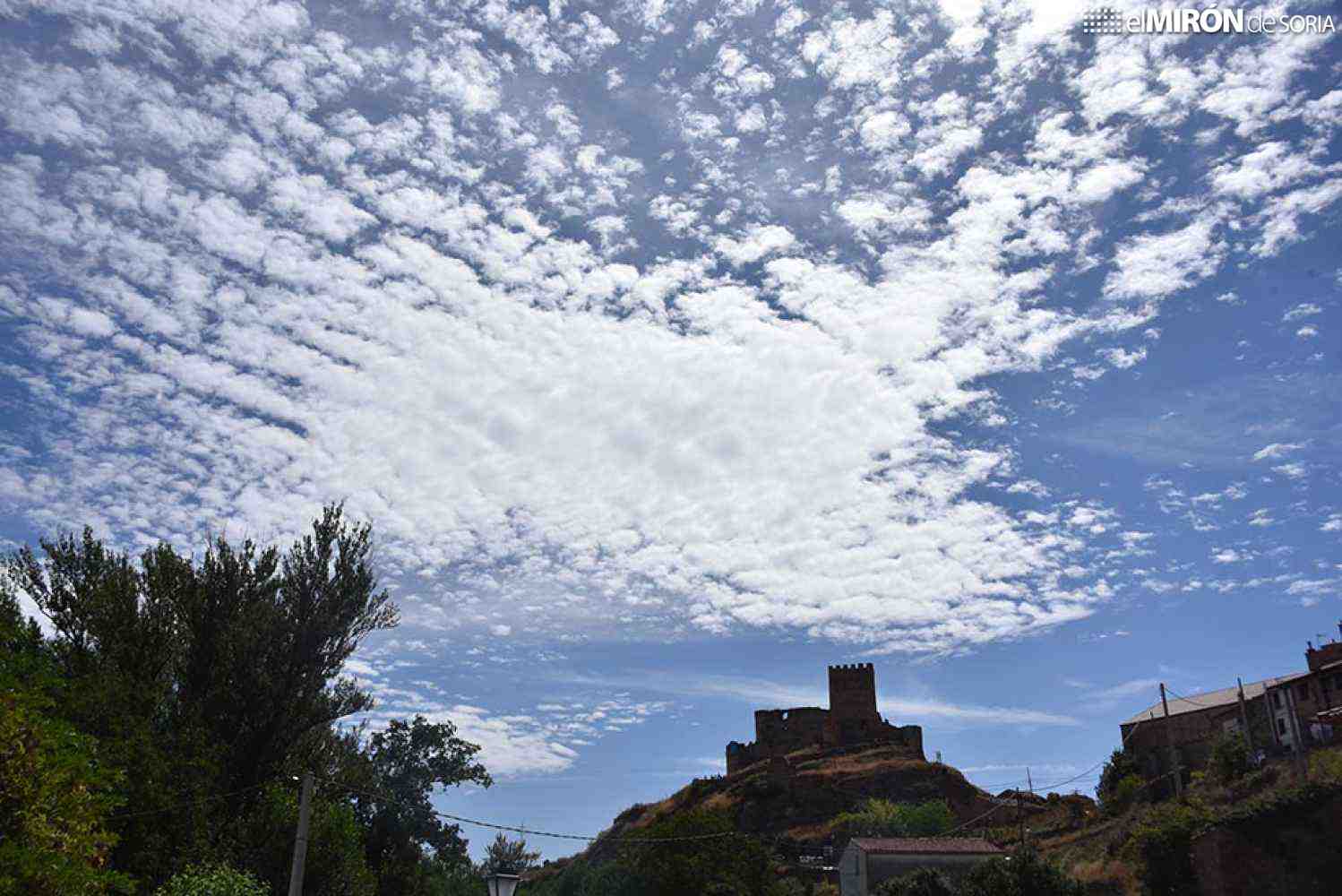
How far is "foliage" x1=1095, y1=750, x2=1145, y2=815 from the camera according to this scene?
51.6m

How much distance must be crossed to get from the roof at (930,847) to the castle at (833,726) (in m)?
47.5

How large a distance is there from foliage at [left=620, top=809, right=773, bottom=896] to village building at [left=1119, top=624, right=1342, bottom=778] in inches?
808

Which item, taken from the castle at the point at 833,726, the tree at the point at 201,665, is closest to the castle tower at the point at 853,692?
the castle at the point at 833,726

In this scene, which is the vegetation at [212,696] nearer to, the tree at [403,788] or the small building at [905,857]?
the tree at [403,788]

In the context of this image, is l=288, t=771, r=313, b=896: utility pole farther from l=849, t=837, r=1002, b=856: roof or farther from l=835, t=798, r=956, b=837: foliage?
l=835, t=798, r=956, b=837: foliage

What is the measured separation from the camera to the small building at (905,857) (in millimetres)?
46194

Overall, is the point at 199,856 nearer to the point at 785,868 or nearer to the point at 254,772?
the point at 254,772

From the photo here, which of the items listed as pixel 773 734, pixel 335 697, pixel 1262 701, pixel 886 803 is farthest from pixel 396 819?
pixel 773 734

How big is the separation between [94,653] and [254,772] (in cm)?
566

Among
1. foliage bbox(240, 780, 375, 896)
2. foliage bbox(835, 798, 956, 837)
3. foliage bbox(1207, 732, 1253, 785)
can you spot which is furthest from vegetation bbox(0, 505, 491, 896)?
foliage bbox(835, 798, 956, 837)

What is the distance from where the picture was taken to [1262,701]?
5825 cm

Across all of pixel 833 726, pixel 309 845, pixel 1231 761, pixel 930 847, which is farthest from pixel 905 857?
pixel 833 726

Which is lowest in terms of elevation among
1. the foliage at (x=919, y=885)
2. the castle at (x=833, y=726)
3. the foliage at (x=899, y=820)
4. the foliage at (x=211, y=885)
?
the foliage at (x=919, y=885)

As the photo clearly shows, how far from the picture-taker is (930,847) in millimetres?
47500
